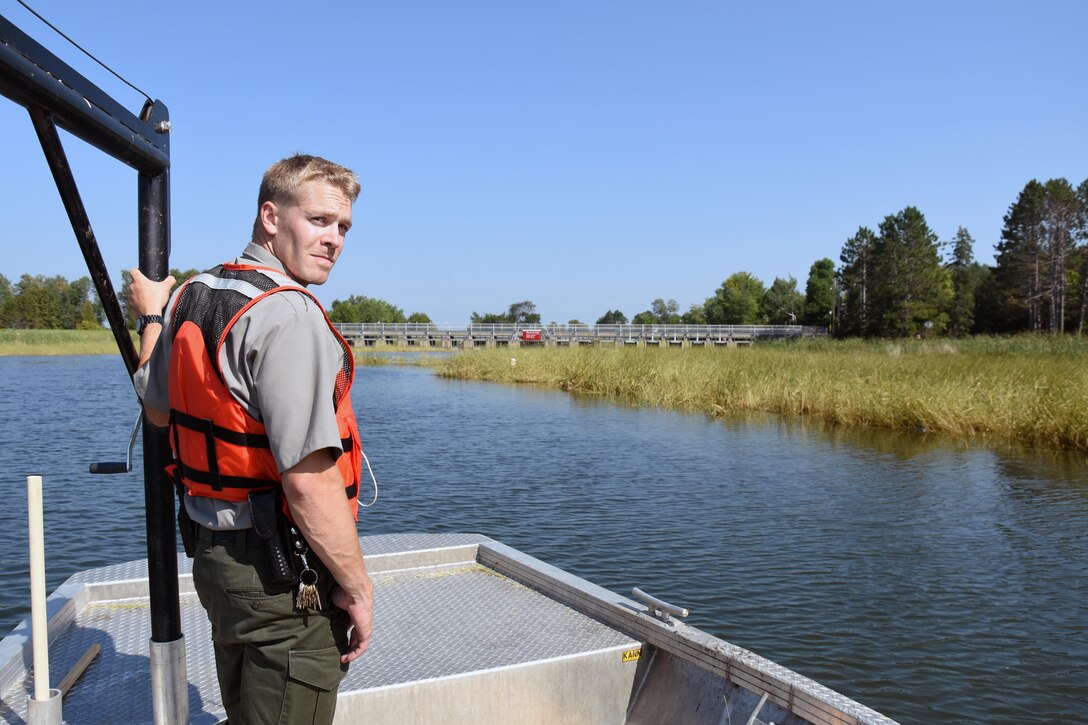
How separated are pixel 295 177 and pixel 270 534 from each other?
2.64 feet

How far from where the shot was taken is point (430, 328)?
239ft

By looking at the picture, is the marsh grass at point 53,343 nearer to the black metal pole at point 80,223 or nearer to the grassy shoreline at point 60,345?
the grassy shoreline at point 60,345

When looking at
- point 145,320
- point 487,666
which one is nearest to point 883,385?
point 487,666

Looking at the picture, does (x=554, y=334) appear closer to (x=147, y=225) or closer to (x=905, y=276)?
(x=905, y=276)

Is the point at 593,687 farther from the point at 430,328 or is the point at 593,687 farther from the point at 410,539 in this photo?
the point at 430,328

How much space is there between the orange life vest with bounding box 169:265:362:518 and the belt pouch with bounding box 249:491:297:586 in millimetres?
32

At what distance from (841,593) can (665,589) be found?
148 cm

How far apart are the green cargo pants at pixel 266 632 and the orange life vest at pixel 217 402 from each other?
Answer: 14 centimetres

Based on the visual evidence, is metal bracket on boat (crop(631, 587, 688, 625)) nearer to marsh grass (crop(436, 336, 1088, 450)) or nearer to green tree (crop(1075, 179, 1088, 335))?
marsh grass (crop(436, 336, 1088, 450))

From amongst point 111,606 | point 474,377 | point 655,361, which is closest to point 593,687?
point 111,606

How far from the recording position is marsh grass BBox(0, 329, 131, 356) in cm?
6216

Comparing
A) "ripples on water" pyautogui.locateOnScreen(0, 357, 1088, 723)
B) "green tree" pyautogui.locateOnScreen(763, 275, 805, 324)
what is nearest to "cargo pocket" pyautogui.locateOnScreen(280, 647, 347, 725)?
"ripples on water" pyautogui.locateOnScreen(0, 357, 1088, 723)

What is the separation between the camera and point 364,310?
127938 mm

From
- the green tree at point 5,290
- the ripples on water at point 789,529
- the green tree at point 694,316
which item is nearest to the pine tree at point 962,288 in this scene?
the green tree at point 694,316
